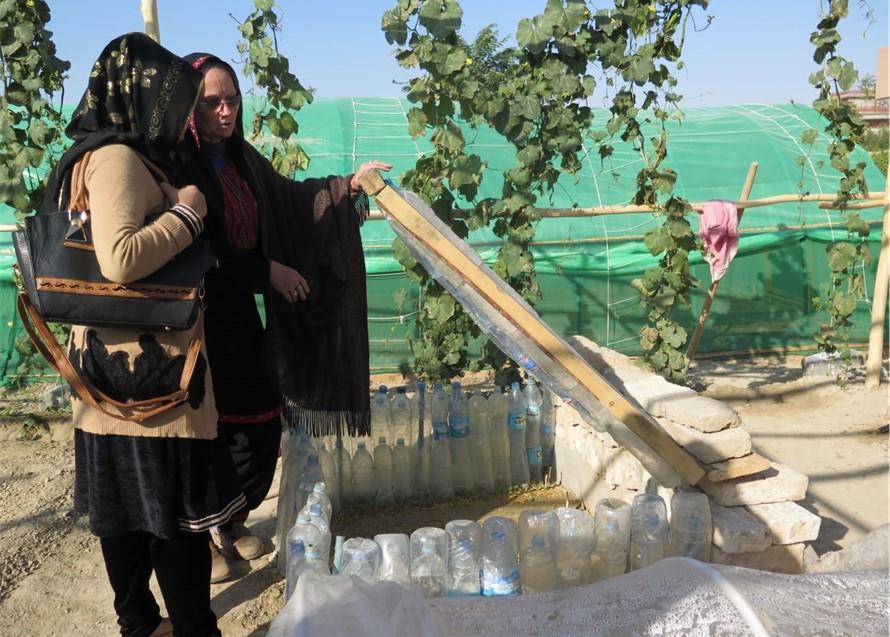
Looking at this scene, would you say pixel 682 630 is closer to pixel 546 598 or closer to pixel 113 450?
pixel 546 598

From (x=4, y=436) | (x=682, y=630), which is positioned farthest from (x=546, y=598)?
(x=4, y=436)

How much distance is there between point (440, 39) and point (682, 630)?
354 cm

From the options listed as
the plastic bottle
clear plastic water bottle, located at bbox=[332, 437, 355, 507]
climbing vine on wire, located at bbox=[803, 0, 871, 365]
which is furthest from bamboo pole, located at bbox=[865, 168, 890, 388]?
clear plastic water bottle, located at bbox=[332, 437, 355, 507]

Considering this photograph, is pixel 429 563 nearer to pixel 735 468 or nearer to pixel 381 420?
pixel 735 468

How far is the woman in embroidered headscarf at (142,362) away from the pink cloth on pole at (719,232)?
4.44m

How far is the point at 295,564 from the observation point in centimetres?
254

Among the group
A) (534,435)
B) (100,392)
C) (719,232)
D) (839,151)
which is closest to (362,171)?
(100,392)

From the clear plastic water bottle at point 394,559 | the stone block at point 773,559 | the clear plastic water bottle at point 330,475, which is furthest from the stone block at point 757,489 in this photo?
the clear plastic water bottle at point 330,475

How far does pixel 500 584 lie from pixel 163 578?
103 centimetres

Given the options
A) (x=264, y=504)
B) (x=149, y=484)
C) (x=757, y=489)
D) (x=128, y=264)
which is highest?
(x=128, y=264)

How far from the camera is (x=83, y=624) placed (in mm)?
3213

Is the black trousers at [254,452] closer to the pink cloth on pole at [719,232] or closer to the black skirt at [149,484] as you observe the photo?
the black skirt at [149,484]

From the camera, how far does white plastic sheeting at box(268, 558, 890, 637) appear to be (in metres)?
1.55

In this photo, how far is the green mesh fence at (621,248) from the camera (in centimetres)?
769
